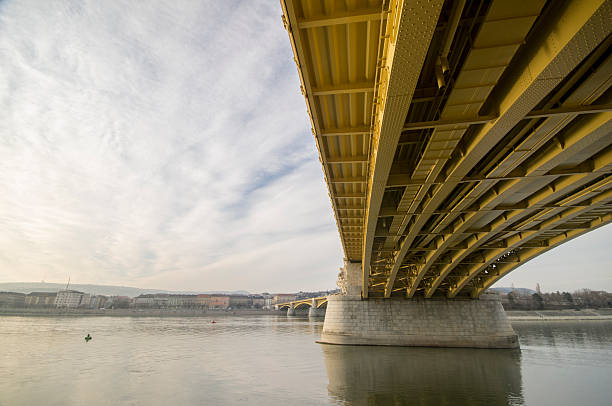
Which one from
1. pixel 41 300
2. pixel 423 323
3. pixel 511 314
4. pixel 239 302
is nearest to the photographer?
pixel 423 323

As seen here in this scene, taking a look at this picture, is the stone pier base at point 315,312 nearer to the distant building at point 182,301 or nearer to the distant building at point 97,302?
the distant building at point 182,301

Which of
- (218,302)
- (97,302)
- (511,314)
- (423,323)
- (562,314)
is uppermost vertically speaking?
(218,302)

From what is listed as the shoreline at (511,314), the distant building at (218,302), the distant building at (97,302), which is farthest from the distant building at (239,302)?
the distant building at (97,302)

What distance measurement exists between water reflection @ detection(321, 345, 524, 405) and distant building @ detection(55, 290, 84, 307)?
505 feet

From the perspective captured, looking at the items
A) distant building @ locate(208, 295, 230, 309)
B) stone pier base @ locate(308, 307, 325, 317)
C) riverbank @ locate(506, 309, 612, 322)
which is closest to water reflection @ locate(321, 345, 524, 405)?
stone pier base @ locate(308, 307, 325, 317)

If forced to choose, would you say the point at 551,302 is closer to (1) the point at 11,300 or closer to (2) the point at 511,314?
(2) the point at 511,314

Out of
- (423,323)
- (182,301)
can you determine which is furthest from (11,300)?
(423,323)

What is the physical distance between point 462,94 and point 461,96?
2.3 inches

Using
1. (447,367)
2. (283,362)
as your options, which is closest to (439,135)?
(447,367)

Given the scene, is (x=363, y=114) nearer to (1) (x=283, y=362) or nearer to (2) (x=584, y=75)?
(2) (x=584, y=75)

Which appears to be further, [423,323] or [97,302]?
[97,302]

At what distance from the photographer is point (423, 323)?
26.8m

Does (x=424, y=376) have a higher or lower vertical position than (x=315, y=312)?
lower

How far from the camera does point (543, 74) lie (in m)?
4.96
